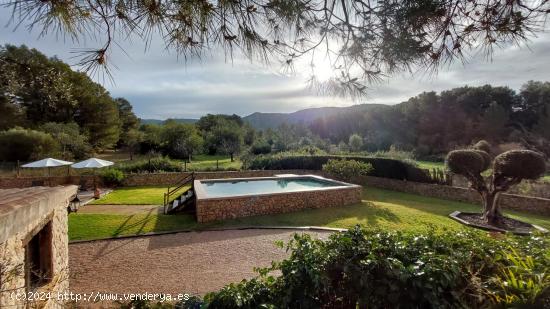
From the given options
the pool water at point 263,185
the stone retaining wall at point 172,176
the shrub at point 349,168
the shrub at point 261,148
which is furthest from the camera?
the shrub at point 261,148

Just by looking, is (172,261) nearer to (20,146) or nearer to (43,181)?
(43,181)

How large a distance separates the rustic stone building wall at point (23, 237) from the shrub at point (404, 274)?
5.42ft

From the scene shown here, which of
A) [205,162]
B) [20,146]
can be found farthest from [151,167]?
Answer: [20,146]

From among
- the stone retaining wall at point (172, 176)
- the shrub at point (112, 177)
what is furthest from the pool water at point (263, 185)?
the shrub at point (112, 177)

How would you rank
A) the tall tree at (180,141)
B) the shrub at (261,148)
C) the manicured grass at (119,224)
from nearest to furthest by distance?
the manicured grass at (119,224), the shrub at (261,148), the tall tree at (180,141)

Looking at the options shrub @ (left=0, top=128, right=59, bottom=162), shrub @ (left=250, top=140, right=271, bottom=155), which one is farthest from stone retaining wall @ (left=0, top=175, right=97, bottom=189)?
shrub @ (left=250, top=140, right=271, bottom=155)

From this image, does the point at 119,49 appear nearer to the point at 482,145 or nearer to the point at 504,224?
the point at 504,224

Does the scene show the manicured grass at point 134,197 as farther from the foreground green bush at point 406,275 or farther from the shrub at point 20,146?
the foreground green bush at point 406,275

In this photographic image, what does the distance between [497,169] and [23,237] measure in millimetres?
10746

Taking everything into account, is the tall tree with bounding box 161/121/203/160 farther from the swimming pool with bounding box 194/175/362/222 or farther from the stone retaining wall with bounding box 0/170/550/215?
the swimming pool with bounding box 194/175/362/222

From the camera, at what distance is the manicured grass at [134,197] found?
11664 mm

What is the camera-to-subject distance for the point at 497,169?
822cm

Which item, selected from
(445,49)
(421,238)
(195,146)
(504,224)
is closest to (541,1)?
(445,49)

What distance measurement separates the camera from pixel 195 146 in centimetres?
3133
